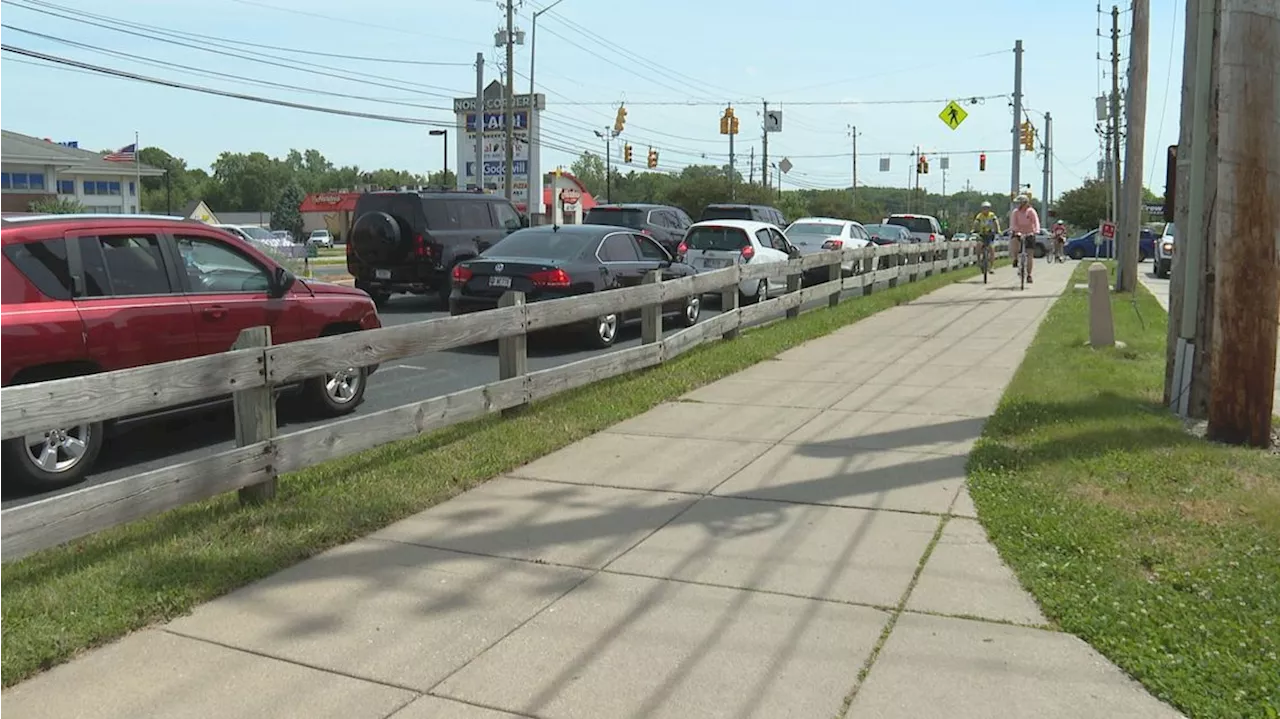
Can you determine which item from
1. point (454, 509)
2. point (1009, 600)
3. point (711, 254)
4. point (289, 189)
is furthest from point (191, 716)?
point (289, 189)

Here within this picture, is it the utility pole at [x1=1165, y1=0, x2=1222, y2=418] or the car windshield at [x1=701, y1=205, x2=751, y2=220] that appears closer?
the utility pole at [x1=1165, y1=0, x2=1222, y2=418]

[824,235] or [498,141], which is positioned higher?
[498,141]

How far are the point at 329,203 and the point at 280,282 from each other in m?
112

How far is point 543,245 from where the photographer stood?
13734 mm

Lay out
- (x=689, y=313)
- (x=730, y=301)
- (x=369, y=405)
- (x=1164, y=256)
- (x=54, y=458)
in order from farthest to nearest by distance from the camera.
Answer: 1. (x=1164, y=256)
2. (x=689, y=313)
3. (x=730, y=301)
4. (x=369, y=405)
5. (x=54, y=458)

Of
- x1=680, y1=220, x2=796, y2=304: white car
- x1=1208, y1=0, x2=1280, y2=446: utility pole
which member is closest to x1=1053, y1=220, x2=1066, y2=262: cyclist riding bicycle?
x1=680, y1=220, x2=796, y2=304: white car

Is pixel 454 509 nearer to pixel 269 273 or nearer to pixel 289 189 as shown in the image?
pixel 269 273

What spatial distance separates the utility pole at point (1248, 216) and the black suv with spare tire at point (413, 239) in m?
12.6

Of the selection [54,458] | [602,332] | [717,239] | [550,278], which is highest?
[717,239]

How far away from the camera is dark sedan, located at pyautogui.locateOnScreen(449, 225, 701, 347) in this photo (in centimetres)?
1298

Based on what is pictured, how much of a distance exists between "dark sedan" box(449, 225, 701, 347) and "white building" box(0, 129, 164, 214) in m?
47.9

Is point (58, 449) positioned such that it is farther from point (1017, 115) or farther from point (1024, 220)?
point (1017, 115)

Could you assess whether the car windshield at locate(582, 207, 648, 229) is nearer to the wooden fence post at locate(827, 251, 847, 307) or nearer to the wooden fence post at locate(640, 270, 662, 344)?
the wooden fence post at locate(827, 251, 847, 307)

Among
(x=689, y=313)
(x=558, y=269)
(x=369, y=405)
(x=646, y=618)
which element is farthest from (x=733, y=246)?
(x=646, y=618)
